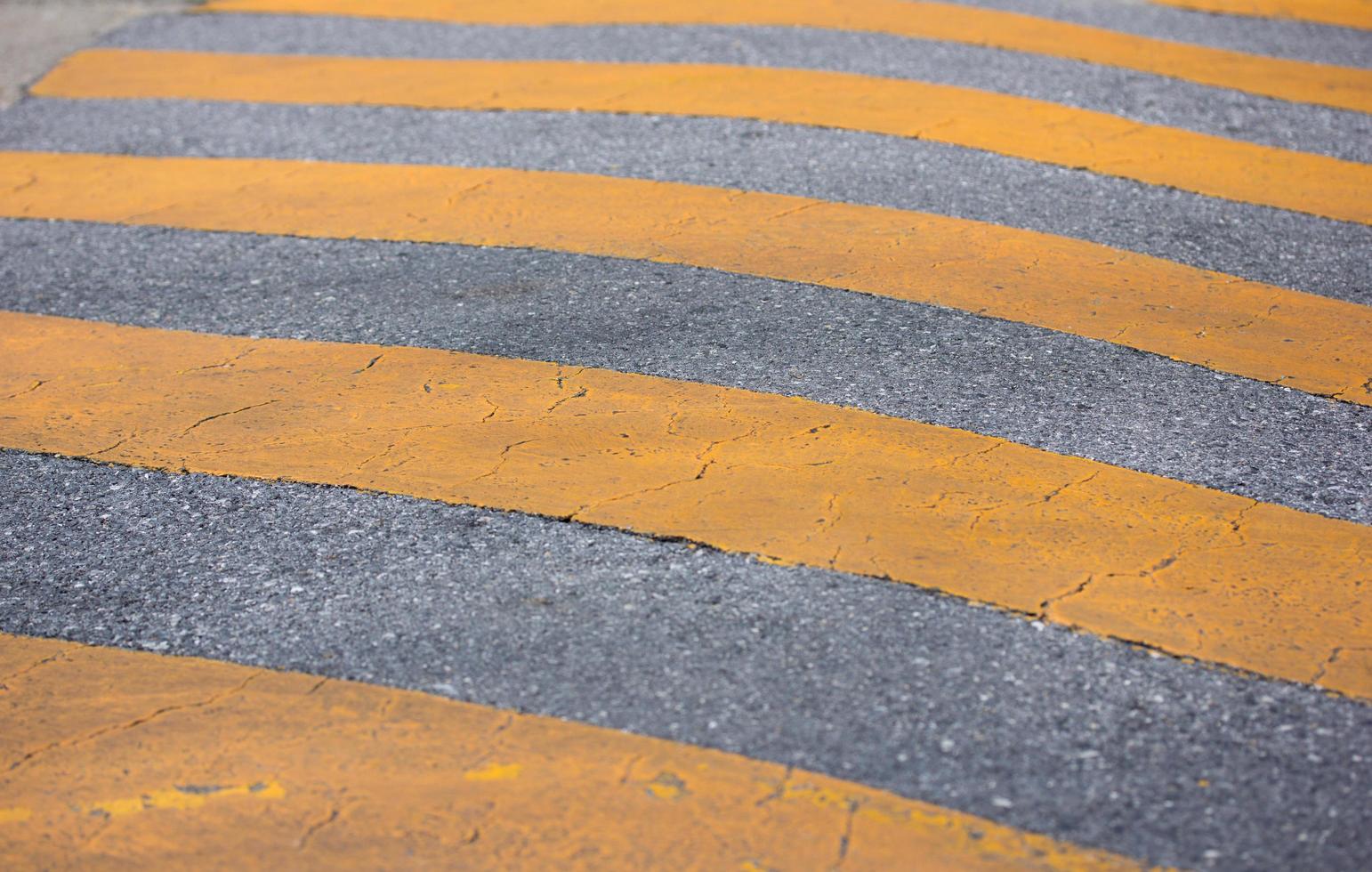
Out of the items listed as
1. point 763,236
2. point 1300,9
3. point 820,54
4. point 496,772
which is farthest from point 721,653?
point 1300,9

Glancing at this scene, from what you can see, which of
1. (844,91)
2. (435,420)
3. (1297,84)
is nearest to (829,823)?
(435,420)

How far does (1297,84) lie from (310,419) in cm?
561

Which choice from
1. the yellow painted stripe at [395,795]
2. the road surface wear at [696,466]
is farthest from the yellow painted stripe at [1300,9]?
the yellow painted stripe at [395,795]

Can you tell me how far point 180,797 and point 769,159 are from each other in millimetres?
4187

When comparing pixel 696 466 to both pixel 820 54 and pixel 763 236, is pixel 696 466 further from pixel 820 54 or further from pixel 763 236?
pixel 820 54

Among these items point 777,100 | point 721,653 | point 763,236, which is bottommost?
point 721,653

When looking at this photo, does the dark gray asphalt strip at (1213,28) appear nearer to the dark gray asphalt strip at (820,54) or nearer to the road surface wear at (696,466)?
the road surface wear at (696,466)

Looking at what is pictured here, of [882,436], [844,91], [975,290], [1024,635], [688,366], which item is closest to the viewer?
[1024,635]

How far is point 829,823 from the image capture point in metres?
2.80

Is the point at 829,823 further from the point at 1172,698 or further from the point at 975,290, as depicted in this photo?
the point at 975,290

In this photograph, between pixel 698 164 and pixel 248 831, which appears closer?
pixel 248 831

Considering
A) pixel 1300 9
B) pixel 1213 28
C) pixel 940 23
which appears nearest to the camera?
pixel 940 23

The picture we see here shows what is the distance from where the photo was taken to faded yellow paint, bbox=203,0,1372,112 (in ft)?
24.1

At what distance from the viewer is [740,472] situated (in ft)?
13.3
